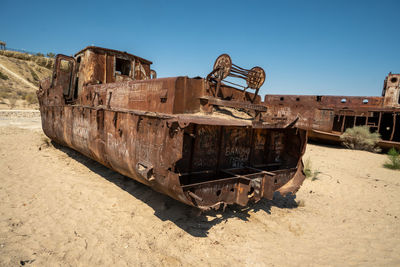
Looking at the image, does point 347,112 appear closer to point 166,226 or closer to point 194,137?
point 194,137

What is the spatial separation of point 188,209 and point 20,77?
3832 cm

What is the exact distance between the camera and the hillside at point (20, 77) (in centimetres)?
2090

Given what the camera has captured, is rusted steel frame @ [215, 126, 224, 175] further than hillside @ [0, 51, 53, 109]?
No

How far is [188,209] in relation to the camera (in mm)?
3697

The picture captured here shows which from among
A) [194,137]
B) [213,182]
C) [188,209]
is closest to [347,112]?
[188,209]

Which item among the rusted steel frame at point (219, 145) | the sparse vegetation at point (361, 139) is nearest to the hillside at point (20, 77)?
the rusted steel frame at point (219, 145)

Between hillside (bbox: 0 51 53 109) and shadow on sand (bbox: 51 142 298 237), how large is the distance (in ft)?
64.9

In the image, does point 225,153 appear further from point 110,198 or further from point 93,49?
point 93,49

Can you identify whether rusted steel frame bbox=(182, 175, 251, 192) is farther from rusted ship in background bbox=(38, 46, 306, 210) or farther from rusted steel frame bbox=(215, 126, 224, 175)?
rusted steel frame bbox=(215, 126, 224, 175)

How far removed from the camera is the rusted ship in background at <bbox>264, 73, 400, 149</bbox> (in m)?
10.0

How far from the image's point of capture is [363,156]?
911cm

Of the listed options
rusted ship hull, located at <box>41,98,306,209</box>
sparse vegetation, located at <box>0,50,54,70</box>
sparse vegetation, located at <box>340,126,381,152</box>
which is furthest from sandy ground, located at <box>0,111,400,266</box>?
sparse vegetation, located at <box>0,50,54,70</box>

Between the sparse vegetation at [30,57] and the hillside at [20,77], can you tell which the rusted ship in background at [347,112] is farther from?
the sparse vegetation at [30,57]

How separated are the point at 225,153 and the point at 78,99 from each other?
4429 millimetres
